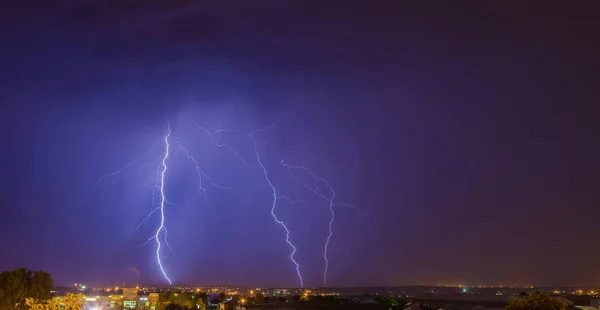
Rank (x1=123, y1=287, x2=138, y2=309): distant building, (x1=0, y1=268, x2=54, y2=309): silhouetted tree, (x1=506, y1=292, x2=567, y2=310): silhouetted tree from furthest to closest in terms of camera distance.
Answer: (x1=123, y1=287, x2=138, y2=309): distant building → (x1=0, y1=268, x2=54, y2=309): silhouetted tree → (x1=506, y1=292, x2=567, y2=310): silhouetted tree

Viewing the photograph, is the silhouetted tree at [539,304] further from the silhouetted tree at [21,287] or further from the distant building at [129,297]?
Answer: the distant building at [129,297]

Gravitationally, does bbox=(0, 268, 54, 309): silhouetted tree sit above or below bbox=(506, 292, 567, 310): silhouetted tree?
above

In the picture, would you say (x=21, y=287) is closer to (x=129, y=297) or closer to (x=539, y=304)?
(x=129, y=297)

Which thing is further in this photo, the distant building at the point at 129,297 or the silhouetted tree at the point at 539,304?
the distant building at the point at 129,297

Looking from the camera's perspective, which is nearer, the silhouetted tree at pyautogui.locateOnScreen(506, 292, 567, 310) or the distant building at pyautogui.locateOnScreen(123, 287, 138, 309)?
the silhouetted tree at pyautogui.locateOnScreen(506, 292, 567, 310)

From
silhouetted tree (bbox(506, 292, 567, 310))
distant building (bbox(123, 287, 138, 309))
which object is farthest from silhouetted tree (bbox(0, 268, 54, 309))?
silhouetted tree (bbox(506, 292, 567, 310))

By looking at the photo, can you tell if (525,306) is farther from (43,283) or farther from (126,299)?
(126,299)

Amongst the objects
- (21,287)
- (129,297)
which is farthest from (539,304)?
(129,297)

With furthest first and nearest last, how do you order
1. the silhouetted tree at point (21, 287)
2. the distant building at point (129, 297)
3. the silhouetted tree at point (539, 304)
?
the distant building at point (129, 297) → the silhouetted tree at point (21, 287) → the silhouetted tree at point (539, 304)

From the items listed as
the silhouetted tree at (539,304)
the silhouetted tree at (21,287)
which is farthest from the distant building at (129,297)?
the silhouetted tree at (539,304)

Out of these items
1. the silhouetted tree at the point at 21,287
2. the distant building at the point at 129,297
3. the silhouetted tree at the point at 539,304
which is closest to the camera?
the silhouetted tree at the point at 539,304

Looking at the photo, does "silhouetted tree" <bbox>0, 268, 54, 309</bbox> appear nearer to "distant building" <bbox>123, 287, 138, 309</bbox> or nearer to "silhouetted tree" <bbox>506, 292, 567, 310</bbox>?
"distant building" <bbox>123, 287, 138, 309</bbox>

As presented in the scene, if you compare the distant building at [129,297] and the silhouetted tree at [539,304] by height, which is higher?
the distant building at [129,297]

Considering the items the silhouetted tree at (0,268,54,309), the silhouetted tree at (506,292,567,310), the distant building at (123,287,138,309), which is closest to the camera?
the silhouetted tree at (506,292,567,310)
